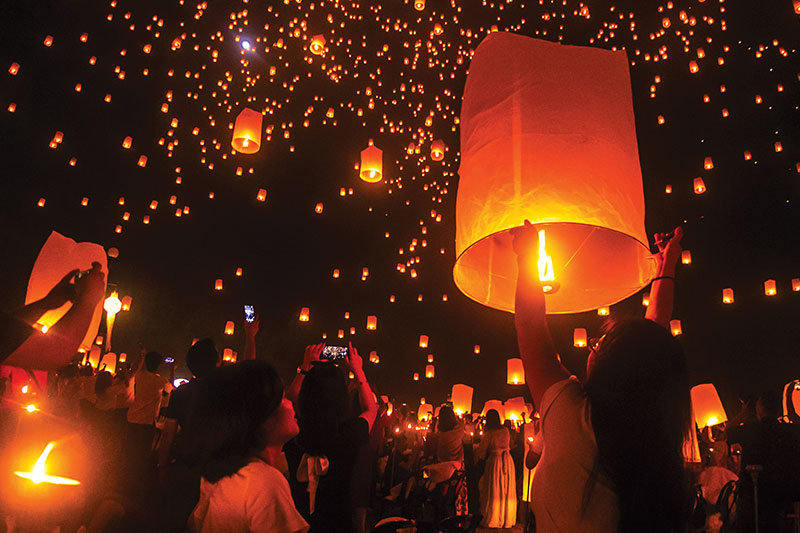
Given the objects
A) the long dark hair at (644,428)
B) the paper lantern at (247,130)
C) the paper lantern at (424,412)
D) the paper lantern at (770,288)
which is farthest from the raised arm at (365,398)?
the paper lantern at (424,412)

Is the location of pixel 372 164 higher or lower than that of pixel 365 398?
higher

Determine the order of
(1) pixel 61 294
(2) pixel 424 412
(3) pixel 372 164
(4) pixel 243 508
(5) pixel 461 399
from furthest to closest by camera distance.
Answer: (2) pixel 424 412 < (5) pixel 461 399 < (3) pixel 372 164 < (1) pixel 61 294 < (4) pixel 243 508

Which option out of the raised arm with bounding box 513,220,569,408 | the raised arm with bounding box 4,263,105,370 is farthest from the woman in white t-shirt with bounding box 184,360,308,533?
the raised arm with bounding box 513,220,569,408

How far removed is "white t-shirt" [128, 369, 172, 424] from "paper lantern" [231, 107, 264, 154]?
2517mm

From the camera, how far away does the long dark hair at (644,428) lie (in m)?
1.03

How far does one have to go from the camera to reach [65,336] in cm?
152

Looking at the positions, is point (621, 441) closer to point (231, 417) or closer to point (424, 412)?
point (231, 417)

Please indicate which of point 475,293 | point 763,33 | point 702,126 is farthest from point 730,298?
point 475,293

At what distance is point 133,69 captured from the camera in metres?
11.0

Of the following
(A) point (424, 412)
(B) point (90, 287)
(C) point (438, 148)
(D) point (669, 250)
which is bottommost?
(A) point (424, 412)

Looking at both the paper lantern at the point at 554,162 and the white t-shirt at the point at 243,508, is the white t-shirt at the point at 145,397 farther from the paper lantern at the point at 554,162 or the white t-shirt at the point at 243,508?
the paper lantern at the point at 554,162

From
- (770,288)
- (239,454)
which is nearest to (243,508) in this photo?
(239,454)

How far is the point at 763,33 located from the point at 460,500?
34.4ft

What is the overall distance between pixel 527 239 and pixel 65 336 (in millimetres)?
1303
